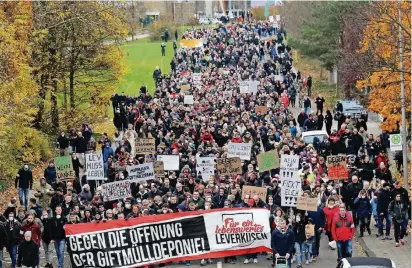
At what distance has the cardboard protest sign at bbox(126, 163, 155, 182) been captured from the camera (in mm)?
26875

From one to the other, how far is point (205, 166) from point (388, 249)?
6631 millimetres

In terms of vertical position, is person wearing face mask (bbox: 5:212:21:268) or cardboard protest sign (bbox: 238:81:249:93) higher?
cardboard protest sign (bbox: 238:81:249:93)

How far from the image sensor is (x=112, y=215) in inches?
881

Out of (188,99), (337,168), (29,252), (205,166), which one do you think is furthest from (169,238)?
(188,99)

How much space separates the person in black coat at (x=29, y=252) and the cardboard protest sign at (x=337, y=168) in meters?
8.86

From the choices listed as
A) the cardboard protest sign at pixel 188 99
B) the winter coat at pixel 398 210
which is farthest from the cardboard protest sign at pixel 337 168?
the cardboard protest sign at pixel 188 99

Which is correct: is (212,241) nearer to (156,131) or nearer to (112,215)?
(112,215)

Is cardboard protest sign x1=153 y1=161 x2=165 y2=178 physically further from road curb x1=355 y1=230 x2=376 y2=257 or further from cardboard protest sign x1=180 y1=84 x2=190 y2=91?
cardboard protest sign x1=180 y1=84 x2=190 y2=91

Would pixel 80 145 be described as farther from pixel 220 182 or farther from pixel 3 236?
pixel 3 236

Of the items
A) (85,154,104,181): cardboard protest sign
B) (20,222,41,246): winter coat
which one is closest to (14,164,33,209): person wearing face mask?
(85,154,104,181): cardboard protest sign

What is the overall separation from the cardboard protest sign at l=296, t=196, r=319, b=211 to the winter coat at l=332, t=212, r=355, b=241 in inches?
32.7

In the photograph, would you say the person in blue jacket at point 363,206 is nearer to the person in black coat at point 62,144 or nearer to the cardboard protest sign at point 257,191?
the cardboard protest sign at point 257,191

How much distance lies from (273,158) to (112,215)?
661cm

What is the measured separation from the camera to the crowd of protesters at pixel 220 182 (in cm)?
2173
